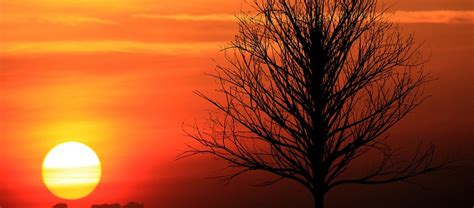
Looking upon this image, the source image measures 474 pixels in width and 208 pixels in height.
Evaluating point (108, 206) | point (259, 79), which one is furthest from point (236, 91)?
point (108, 206)

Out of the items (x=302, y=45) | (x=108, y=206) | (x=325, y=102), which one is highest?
(x=108, y=206)

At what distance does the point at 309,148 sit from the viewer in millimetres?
22047

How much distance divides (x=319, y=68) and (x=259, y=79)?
56.8 inches

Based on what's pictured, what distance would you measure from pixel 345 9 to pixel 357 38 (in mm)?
760

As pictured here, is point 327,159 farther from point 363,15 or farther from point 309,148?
point 363,15

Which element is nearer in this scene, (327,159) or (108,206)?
(327,159)

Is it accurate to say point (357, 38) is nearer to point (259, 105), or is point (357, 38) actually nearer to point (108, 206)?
point (259, 105)

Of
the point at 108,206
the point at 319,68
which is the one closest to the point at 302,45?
the point at 319,68

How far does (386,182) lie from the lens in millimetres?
22781

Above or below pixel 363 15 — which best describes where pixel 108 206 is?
above

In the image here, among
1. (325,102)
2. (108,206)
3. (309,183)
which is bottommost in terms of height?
(309,183)

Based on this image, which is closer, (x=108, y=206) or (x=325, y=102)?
(x=325, y=102)

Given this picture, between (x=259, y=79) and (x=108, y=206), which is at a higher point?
(x=108, y=206)

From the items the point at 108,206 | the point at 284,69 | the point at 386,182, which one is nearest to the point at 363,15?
the point at 284,69
